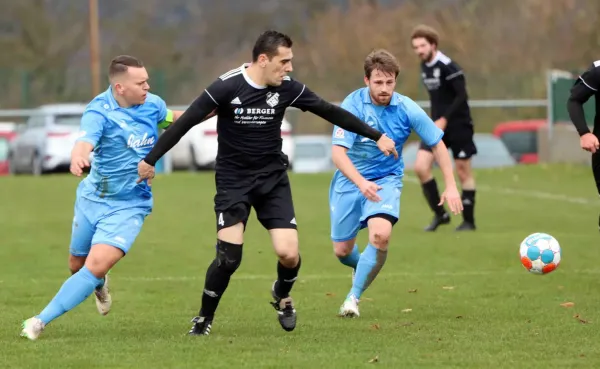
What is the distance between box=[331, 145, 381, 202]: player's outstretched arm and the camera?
26.5 ft

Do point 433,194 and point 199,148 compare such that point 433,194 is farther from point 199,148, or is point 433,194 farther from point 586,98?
point 199,148

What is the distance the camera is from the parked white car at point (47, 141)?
90.5 feet

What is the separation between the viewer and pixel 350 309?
8.69 m

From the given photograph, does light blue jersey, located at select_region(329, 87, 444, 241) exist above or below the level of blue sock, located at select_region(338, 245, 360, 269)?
above

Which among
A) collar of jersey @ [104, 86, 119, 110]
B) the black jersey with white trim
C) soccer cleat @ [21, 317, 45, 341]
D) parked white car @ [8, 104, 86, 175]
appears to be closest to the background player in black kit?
the black jersey with white trim

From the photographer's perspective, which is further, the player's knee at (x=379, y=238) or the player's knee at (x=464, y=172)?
the player's knee at (x=464, y=172)

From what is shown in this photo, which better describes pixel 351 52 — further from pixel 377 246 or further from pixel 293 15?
pixel 377 246

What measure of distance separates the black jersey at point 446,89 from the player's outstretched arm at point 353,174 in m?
5.38

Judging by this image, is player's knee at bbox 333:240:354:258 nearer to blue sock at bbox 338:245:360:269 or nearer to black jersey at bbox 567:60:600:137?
blue sock at bbox 338:245:360:269

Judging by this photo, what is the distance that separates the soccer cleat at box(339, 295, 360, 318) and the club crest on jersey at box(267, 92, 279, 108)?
1591mm

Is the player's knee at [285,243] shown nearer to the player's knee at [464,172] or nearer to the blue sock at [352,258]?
the blue sock at [352,258]

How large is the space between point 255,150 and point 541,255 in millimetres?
2525

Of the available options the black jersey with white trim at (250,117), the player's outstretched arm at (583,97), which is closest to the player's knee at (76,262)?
the black jersey with white trim at (250,117)

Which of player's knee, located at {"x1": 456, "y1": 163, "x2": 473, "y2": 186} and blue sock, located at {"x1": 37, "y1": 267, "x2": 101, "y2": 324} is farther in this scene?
player's knee, located at {"x1": 456, "y1": 163, "x2": 473, "y2": 186}
